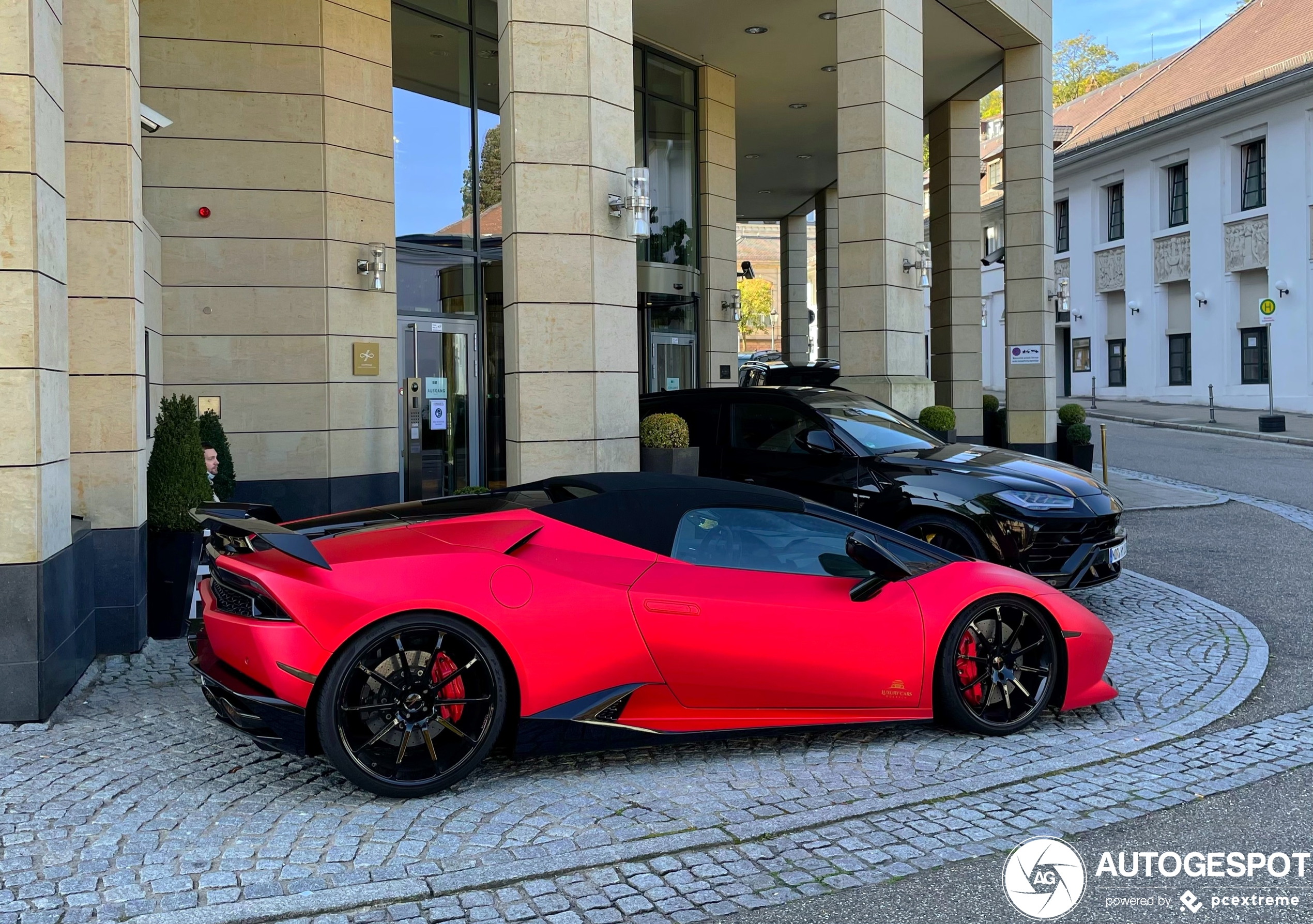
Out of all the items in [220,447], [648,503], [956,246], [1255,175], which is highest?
[1255,175]

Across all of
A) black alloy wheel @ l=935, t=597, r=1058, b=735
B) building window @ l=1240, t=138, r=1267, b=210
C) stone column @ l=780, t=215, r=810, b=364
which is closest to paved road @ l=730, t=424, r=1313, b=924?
black alloy wheel @ l=935, t=597, r=1058, b=735

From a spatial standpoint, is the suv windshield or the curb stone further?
the suv windshield

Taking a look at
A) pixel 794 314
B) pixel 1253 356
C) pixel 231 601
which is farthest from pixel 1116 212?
pixel 231 601

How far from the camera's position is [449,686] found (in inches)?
191

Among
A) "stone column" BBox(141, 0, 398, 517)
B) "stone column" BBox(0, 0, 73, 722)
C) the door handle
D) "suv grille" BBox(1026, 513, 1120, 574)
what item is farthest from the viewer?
"stone column" BBox(141, 0, 398, 517)

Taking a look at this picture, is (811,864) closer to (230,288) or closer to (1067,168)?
(230,288)

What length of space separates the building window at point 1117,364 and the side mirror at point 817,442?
36.6 metres

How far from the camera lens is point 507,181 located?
375 inches

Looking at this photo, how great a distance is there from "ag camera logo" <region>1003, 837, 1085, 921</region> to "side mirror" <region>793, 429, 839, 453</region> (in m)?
5.44

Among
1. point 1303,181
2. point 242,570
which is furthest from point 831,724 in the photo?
point 1303,181

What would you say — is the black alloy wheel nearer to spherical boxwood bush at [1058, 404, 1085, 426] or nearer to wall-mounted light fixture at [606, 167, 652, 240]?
wall-mounted light fixture at [606, 167, 652, 240]

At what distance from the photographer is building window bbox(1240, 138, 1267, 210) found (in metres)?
35.2

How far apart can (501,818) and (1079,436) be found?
638 inches

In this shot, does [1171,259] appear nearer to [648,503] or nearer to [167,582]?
[167,582]
